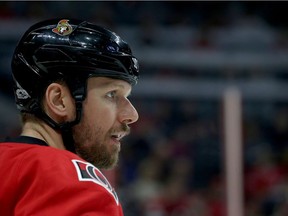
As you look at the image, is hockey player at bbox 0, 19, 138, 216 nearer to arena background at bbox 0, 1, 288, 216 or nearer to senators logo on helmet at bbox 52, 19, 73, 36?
senators logo on helmet at bbox 52, 19, 73, 36

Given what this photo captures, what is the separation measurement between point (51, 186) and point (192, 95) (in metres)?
4.79

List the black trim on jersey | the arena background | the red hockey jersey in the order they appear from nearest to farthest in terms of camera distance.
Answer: the red hockey jersey → the black trim on jersey → the arena background

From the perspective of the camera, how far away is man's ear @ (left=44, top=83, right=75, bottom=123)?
1.33m

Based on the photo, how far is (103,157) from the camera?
4.56 ft

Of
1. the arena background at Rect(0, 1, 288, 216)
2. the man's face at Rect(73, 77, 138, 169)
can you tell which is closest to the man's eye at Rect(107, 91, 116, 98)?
the man's face at Rect(73, 77, 138, 169)

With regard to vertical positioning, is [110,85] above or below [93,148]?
above

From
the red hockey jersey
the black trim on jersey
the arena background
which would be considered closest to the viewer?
the red hockey jersey

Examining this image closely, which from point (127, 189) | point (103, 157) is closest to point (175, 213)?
point (127, 189)

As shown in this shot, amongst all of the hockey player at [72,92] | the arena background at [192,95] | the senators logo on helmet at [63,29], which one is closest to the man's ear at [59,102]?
the hockey player at [72,92]

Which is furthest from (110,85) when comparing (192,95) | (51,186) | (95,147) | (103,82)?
(192,95)

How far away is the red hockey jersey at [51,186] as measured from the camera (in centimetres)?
113

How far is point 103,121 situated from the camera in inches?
53.2

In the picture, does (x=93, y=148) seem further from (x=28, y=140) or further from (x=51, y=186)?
(x=51, y=186)

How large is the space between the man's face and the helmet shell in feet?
0.07
